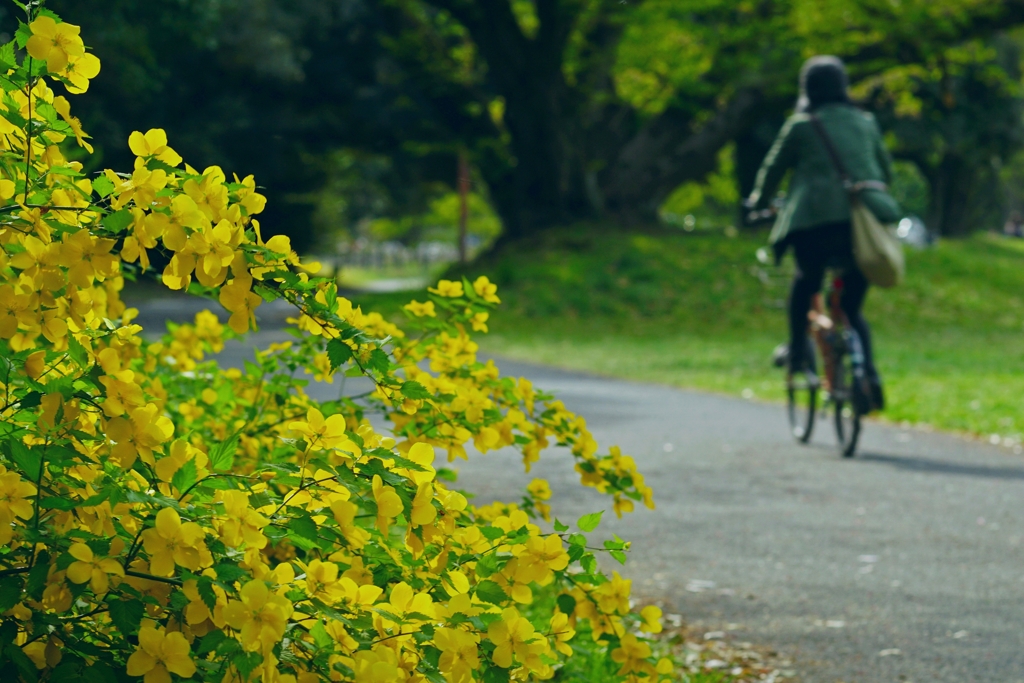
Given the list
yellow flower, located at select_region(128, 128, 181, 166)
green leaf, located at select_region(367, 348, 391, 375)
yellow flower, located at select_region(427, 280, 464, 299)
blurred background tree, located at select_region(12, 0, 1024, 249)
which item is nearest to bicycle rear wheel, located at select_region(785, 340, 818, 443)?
yellow flower, located at select_region(427, 280, 464, 299)

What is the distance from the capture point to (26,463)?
1.65 meters

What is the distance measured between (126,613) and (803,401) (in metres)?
7.10

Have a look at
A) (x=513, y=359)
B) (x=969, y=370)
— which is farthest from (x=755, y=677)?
(x=513, y=359)

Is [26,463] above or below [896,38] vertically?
below

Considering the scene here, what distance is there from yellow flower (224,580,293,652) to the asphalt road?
2.22 meters

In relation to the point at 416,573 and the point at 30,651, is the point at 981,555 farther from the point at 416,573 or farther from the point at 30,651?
the point at 30,651

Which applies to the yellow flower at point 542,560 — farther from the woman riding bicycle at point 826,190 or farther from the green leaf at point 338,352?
the woman riding bicycle at point 826,190

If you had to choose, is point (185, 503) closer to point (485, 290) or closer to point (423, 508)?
point (423, 508)

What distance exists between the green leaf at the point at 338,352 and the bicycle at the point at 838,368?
5750mm

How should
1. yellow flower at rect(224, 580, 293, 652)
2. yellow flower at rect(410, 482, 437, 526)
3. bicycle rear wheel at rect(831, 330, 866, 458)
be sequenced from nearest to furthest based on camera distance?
yellow flower at rect(224, 580, 293, 652), yellow flower at rect(410, 482, 437, 526), bicycle rear wheel at rect(831, 330, 866, 458)

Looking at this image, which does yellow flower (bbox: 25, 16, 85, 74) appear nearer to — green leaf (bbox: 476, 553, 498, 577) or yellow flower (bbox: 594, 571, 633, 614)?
green leaf (bbox: 476, 553, 498, 577)

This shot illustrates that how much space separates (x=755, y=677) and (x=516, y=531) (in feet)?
5.56

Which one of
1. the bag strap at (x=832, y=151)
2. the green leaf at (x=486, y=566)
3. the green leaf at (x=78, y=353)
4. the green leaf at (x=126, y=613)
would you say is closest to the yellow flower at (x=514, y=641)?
the green leaf at (x=486, y=566)

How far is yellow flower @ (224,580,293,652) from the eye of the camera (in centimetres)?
155
